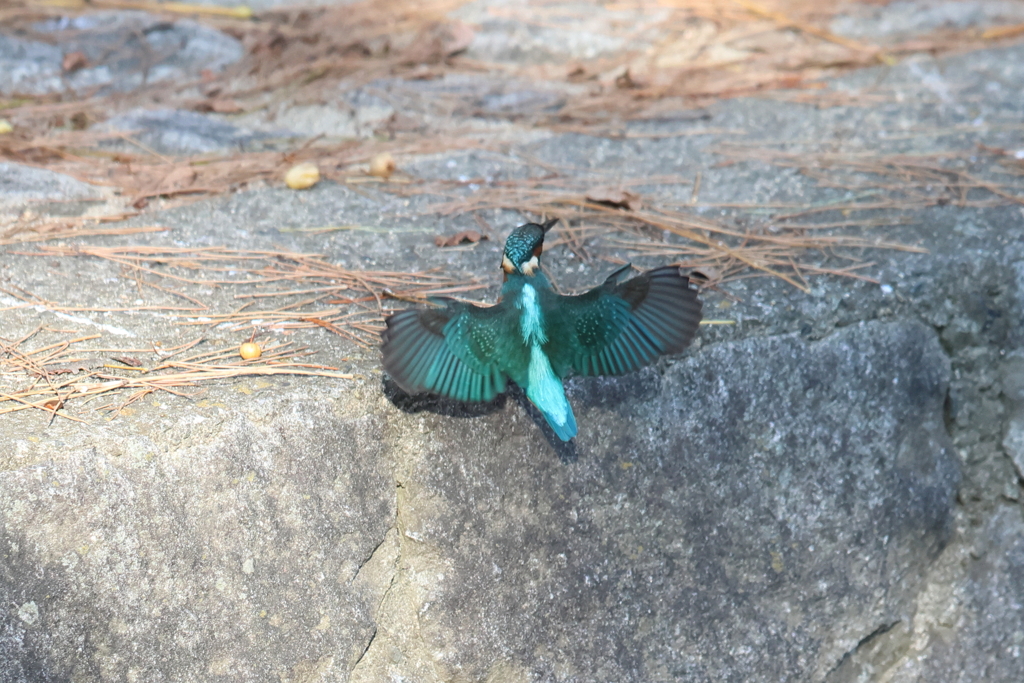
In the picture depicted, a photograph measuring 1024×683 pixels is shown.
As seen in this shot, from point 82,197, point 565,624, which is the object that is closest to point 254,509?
point 565,624

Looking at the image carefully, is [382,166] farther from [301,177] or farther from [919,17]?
[919,17]

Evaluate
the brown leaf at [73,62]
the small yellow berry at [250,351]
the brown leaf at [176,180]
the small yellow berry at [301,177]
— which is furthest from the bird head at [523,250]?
the brown leaf at [73,62]

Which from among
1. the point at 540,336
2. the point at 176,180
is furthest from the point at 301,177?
the point at 540,336

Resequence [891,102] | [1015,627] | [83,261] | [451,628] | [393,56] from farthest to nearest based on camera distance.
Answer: [393,56] → [891,102] → [1015,627] → [83,261] → [451,628]

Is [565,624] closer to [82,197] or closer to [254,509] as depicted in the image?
[254,509]

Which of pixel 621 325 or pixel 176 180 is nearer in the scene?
pixel 621 325

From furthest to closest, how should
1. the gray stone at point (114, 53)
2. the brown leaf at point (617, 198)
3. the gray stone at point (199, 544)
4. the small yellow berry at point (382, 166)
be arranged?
the gray stone at point (114, 53)
the small yellow berry at point (382, 166)
the brown leaf at point (617, 198)
the gray stone at point (199, 544)

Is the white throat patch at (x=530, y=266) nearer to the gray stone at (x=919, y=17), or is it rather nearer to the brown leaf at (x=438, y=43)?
the brown leaf at (x=438, y=43)
